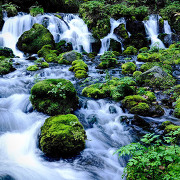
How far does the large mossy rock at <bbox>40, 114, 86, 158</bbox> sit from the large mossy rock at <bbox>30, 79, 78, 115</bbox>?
1.17 meters

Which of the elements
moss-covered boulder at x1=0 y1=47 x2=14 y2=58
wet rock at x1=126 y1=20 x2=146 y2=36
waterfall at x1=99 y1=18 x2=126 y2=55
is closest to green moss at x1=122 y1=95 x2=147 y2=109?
moss-covered boulder at x1=0 y1=47 x2=14 y2=58

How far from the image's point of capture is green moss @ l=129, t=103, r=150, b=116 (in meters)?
5.69

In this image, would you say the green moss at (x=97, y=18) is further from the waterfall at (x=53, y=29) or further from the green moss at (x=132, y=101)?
the green moss at (x=132, y=101)

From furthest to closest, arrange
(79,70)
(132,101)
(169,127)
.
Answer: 1. (79,70)
2. (132,101)
3. (169,127)

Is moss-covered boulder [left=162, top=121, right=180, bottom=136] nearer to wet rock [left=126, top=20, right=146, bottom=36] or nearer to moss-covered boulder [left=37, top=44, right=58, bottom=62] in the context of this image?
moss-covered boulder [left=37, top=44, right=58, bottom=62]

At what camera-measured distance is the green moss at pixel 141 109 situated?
224 inches

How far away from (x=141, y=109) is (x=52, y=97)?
301 cm

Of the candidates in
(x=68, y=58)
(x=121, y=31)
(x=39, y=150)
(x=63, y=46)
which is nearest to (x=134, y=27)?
(x=121, y=31)

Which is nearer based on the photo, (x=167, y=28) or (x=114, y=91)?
(x=114, y=91)

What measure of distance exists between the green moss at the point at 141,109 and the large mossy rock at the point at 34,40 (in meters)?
11.8

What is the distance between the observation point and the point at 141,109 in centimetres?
575

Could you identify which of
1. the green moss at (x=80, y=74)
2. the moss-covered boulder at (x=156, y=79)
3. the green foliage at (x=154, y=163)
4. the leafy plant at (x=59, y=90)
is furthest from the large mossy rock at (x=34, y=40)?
the green foliage at (x=154, y=163)

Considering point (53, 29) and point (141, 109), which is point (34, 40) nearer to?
point (53, 29)

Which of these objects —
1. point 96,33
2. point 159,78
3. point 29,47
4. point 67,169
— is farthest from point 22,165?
point 96,33
